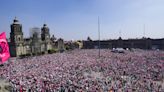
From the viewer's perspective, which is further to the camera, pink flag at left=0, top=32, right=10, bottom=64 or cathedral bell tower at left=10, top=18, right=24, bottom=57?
cathedral bell tower at left=10, top=18, right=24, bottom=57

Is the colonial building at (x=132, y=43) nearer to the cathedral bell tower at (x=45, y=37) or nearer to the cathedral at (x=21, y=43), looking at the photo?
the cathedral bell tower at (x=45, y=37)

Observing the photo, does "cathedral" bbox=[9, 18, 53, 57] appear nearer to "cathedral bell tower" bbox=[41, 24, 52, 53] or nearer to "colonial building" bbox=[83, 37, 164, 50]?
"cathedral bell tower" bbox=[41, 24, 52, 53]

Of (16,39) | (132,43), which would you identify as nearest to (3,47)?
(16,39)

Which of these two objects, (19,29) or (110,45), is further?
(110,45)

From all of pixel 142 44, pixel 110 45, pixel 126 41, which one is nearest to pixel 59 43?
pixel 110 45

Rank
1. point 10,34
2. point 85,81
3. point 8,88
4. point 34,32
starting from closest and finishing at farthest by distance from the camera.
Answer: point 8,88 < point 85,81 < point 10,34 < point 34,32

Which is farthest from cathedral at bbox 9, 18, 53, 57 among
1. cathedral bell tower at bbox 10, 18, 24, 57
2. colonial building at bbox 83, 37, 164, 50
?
colonial building at bbox 83, 37, 164, 50

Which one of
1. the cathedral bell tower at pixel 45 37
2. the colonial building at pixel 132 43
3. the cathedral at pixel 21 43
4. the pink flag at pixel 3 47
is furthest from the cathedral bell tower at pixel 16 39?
the pink flag at pixel 3 47

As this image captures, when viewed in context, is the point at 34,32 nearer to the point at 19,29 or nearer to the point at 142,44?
the point at 19,29
